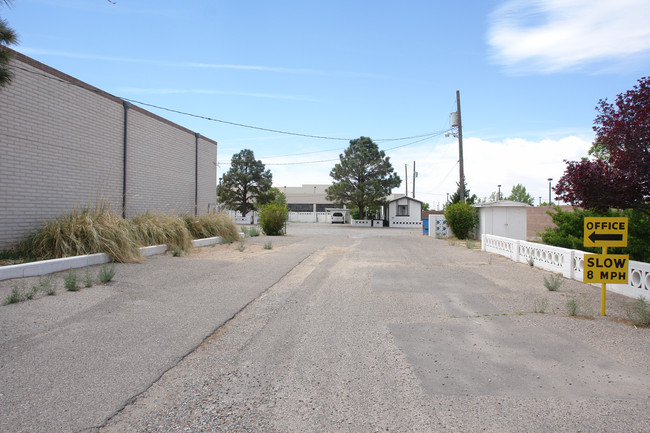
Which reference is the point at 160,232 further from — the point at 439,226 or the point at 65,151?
the point at 439,226

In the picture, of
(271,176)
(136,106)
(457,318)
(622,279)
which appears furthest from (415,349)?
(271,176)

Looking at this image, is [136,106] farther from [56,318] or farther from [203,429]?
[203,429]

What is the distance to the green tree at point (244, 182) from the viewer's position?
4597 centimetres

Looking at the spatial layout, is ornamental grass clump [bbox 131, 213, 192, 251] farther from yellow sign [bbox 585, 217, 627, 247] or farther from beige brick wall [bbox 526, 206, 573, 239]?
beige brick wall [bbox 526, 206, 573, 239]

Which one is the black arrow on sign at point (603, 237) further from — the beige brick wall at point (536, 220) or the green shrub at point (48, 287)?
the beige brick wall at point (536, 220)

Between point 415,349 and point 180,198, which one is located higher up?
point 180,198

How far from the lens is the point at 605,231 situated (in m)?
6.79

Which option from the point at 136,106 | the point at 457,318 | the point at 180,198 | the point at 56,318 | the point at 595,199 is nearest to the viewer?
the point at 56,318

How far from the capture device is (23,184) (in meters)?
11.6

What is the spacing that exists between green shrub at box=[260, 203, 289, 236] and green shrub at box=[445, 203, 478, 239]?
1016 centimetres

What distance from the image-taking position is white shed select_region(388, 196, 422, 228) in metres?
49.5

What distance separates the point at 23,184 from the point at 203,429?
37.1 ft

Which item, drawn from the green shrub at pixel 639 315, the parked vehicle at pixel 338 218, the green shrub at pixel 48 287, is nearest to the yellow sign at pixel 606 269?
the green shrub at pixel 639 315

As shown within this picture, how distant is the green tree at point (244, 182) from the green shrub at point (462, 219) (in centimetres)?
2537
